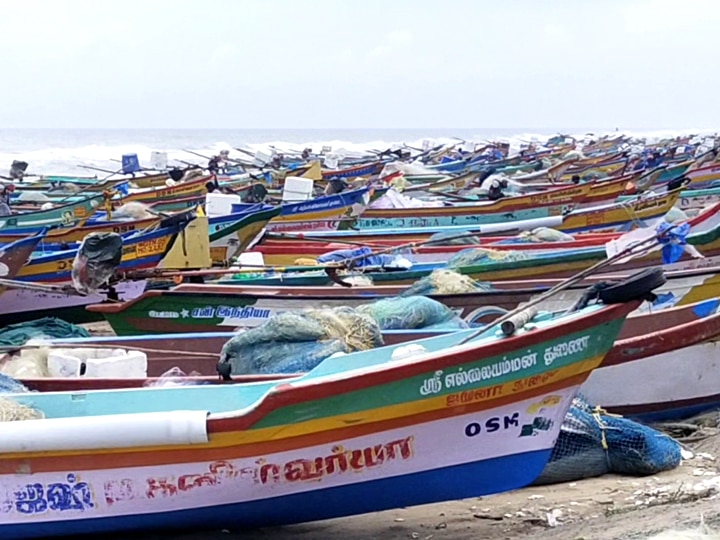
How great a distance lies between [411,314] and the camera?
6.73m

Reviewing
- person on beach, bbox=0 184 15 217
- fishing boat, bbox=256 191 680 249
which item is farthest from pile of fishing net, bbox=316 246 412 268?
person on beach, bbox=0 184 15 217

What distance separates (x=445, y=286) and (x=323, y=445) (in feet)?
12.6

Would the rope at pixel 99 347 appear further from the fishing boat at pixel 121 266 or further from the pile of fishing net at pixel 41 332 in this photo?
the fishing boat at pixel 121 266

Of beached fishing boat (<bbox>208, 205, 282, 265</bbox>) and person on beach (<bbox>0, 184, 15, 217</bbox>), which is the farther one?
person on beach (<bbox>0, 184, 15, 217</bbox>)

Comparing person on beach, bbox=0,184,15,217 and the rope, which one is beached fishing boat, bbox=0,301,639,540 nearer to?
the rope

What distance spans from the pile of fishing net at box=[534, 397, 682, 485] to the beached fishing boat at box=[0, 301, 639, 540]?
3.25 feet

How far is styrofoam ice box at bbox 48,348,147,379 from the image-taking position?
549 cm

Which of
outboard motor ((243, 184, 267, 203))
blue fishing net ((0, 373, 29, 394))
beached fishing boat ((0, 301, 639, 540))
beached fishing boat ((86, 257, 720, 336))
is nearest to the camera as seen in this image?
beached fishing boat ((0, 301, 639, 540))

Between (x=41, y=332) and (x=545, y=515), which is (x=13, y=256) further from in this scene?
(x=545, y=515)

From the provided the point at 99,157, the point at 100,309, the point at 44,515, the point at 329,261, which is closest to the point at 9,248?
the point at 100,309

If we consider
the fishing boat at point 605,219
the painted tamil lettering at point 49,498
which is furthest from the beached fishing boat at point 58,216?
the painted tamil lettering at point 49,498

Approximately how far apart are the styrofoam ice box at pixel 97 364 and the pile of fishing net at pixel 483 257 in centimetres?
407

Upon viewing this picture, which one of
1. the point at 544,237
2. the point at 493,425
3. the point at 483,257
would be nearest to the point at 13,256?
the point at 483,257

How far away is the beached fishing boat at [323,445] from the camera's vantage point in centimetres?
400
